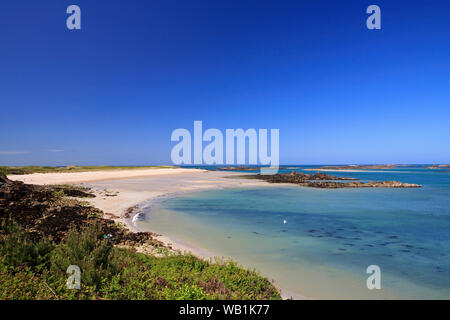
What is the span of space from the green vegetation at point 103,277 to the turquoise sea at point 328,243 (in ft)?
7.47

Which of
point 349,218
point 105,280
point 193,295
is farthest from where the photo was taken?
point 349,218

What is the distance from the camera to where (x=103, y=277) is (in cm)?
525

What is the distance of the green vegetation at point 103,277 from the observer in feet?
15.1

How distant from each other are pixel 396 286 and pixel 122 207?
17465 millimetres

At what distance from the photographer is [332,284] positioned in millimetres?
7227

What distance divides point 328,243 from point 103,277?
9.99 meters

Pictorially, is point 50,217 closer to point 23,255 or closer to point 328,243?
point 23,255

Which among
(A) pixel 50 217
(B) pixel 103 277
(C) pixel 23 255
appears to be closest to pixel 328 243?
(B) pixel 103 277

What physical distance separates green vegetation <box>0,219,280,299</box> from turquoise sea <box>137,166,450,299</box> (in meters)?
2.28

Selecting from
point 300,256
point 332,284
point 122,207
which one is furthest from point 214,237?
point 122,207

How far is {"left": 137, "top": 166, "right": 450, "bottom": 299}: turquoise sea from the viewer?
7309 millimetres

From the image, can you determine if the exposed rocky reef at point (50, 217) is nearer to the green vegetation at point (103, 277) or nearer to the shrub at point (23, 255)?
the shrub at point (23, 255)
